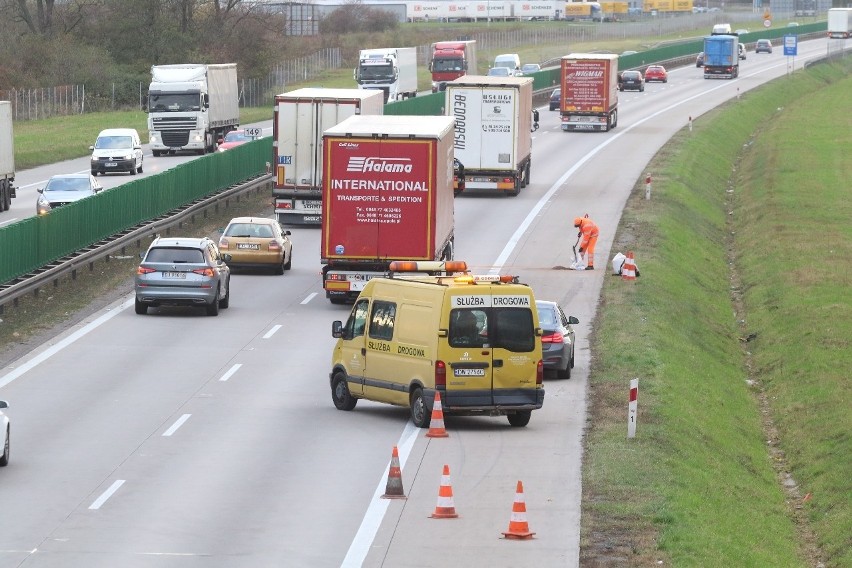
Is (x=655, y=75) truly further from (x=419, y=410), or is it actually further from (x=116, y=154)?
(x=419, y=410)

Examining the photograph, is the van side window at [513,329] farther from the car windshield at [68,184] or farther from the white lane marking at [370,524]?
the car windshield at [68,184]

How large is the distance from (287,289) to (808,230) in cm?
2029

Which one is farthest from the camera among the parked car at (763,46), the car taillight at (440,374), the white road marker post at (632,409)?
the parked car at (763,46)

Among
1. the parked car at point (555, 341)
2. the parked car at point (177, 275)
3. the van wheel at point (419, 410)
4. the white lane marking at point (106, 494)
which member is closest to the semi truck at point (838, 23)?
the parked car at point (177, 275)

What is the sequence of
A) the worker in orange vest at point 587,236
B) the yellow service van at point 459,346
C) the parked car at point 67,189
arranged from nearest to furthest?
the yellow service van at point 459,346 → the worker in orange vest at point 587,236 → the parked car at point 67,189

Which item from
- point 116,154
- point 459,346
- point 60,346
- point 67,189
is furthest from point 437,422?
point 116,154

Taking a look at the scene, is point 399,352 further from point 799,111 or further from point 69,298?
point 799,111

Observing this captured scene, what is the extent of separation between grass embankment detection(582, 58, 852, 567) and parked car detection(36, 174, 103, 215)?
51.2ft

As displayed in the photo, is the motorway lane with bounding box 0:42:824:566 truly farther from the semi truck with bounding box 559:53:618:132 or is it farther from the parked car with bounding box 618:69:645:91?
the parked car with bounding box 618:69:645:91

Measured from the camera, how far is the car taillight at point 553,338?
26.7 meters

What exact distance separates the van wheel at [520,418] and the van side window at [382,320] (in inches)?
80.6

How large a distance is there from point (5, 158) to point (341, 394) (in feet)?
95.8

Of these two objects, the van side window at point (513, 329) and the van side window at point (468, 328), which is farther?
the van side window at point (513, 329)

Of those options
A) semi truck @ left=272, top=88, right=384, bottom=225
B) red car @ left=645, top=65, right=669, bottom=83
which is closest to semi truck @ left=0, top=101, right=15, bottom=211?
semi truck @ left=272, top=88, right=384, bottom=225
